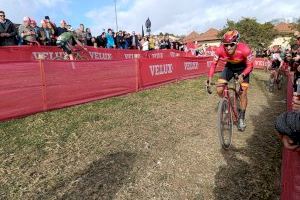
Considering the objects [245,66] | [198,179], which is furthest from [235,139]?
[198,179]

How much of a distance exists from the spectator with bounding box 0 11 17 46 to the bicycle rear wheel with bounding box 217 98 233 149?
334 inches

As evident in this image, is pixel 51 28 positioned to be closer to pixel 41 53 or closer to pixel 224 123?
pixel 41 53

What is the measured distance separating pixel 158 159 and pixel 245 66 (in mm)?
3104

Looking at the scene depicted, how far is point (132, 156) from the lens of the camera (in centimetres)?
598

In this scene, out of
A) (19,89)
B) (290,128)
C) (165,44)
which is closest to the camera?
(290,128)

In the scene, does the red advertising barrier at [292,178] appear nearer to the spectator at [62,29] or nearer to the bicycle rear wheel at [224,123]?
the bicycle rear wheel at [224,123]

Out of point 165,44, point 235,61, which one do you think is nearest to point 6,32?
point 235,61

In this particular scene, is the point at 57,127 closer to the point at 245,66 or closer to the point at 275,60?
the point at 245,66

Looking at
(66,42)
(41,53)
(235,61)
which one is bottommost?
(235,61)

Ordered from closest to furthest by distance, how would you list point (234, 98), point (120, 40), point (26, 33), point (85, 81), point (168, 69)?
point (234, 98) < point (85, 81) < point (26, 33) < point (168, 69) < point (120, 40)

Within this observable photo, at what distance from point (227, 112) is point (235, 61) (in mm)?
1359

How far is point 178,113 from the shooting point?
30.2ft

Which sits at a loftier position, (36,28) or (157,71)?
(36,28)

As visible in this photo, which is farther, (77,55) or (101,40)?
(101,40)
